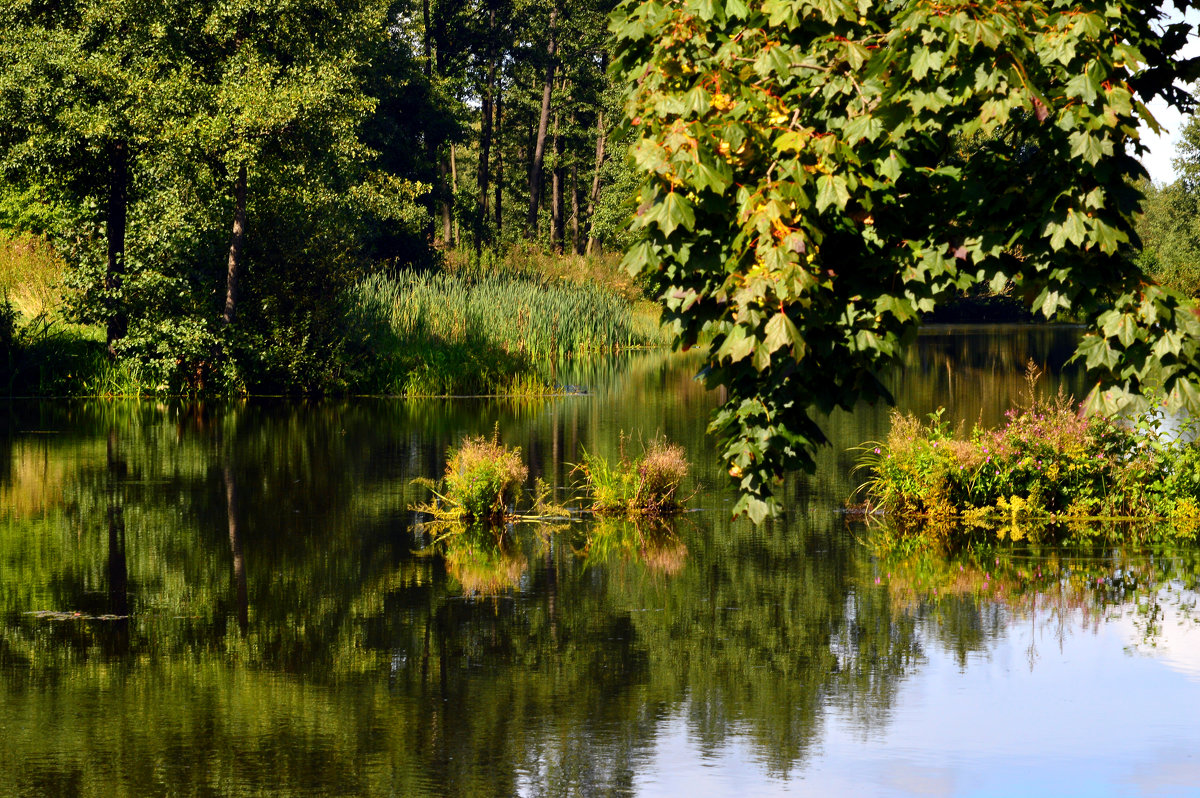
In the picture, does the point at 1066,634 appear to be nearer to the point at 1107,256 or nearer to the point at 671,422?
the point at 1107,256

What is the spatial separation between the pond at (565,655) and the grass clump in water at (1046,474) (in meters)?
1.04

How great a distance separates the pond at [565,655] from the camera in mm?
7543

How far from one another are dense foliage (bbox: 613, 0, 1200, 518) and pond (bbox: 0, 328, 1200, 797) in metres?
2.99

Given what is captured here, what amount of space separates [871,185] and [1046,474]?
10.8 m

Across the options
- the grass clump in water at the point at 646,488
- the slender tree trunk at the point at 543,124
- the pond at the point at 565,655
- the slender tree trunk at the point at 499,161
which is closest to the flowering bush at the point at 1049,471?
the pond at the point at 565,655

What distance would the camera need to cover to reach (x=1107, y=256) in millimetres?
4965

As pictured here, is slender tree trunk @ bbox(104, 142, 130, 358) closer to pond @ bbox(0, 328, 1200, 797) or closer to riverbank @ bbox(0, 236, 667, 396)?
riverbank @ bbox(0, 236, 667, 396)

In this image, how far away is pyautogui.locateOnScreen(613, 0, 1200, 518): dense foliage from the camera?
15.6 ft

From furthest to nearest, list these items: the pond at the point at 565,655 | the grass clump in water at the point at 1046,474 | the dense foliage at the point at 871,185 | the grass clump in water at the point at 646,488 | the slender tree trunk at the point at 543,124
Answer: the slender tree trunk at the point at 543,124, the grass clump in water at the point at 646,488, the grass clump in water at the point at 1046,474, the pond at the point at 565,655, the dense foliage at the point at 871,185

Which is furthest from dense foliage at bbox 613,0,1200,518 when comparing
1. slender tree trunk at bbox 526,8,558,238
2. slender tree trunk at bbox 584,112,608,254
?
Result: slender tree trunk at bbox 584,112,608,254

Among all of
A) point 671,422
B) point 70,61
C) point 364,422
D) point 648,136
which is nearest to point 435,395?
point 364,422

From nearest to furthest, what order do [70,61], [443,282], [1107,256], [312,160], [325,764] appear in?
[1107,256] < [325,764] < [70,61] < [312,160] < [443,282]

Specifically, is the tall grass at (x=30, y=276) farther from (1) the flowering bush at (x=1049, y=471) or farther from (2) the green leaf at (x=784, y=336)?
(2) the green leaf at (x=784, y=336)

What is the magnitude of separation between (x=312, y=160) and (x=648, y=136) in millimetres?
26806
